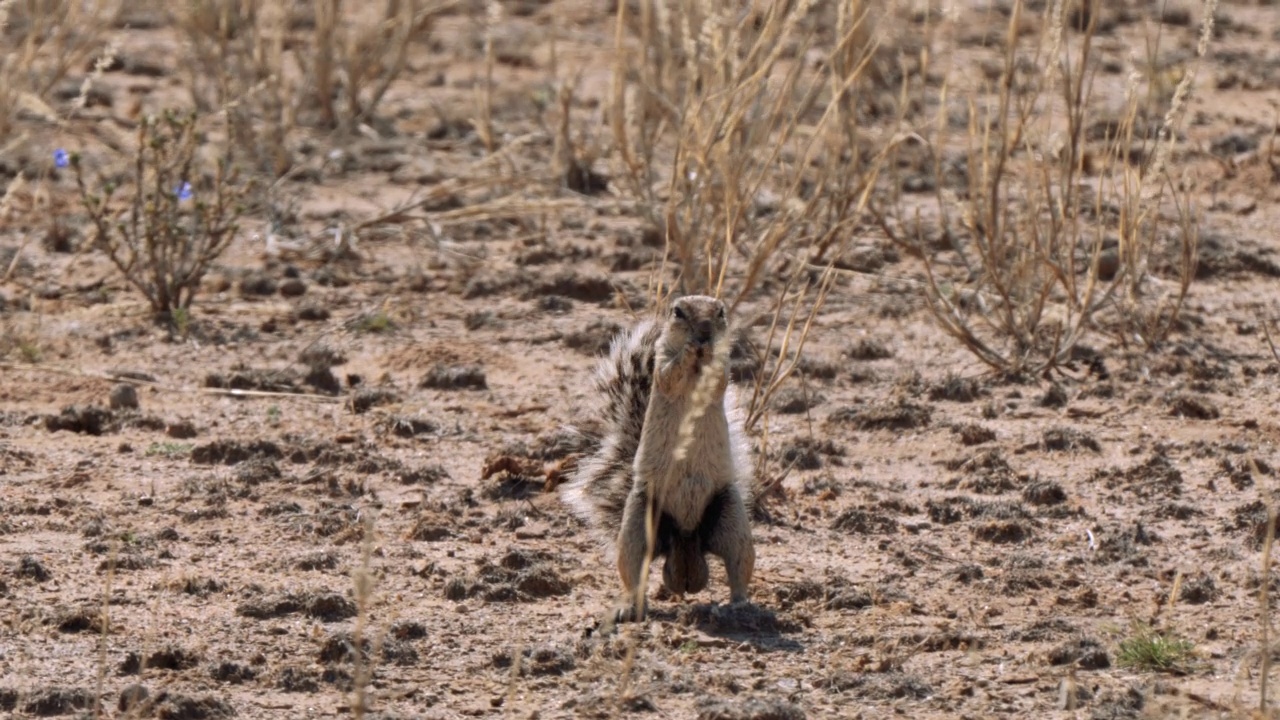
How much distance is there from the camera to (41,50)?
9.80 m

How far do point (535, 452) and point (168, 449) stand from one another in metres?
1.29

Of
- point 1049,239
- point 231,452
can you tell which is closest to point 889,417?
point 1049,239

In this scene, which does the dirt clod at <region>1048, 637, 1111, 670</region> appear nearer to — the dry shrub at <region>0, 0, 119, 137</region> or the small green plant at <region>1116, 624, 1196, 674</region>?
the small green plant at <region>1116, 624, 1196, 674</region>

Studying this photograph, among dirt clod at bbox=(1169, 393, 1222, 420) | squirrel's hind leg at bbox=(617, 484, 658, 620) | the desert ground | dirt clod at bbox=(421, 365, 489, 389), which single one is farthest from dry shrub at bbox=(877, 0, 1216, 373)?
squirrel's hind leg at bbox=(617, 484, 658, 620)

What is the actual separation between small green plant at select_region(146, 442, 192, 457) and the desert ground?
17mm

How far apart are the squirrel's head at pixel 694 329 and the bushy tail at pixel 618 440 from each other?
0.38m

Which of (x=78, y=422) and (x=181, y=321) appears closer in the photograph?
(x=78, y=422)

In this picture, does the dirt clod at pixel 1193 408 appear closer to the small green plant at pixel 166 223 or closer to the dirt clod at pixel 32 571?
the small green plant at pixel 166 223

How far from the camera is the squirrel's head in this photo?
517cm

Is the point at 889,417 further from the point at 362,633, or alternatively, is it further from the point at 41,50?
the point at 41,50

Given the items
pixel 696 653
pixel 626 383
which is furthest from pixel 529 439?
pixel 696 653

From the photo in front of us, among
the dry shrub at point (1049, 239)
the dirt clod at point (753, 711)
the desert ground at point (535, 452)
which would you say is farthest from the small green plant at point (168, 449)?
the dirt clod at point (753, 711)

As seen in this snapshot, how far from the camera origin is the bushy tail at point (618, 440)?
5.61m

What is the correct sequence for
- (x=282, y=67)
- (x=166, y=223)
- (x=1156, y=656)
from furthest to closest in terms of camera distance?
(x=282, y=67) → (x=166, y=223) → (x=1156, y=656)
